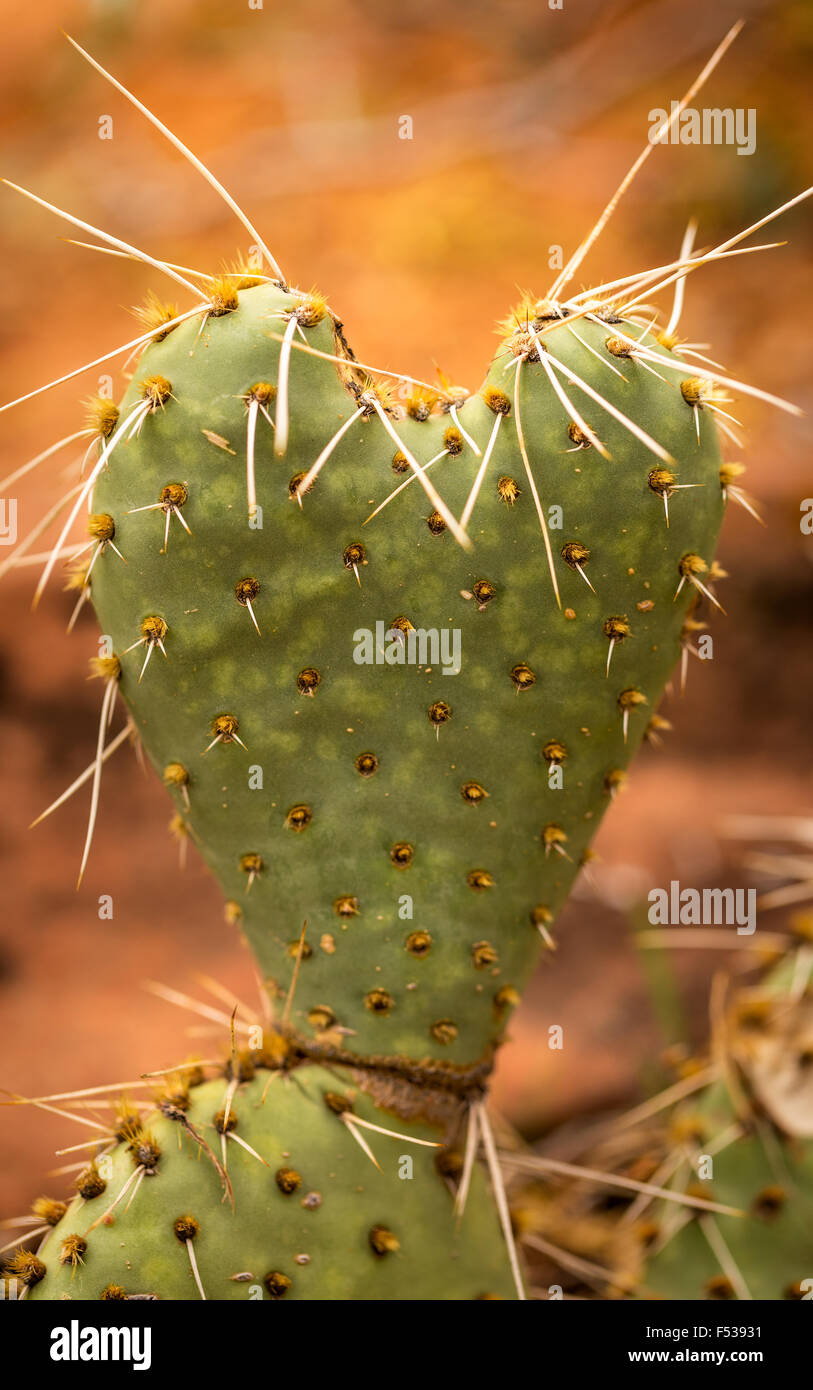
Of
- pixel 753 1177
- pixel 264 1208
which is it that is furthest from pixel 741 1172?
pixel 264 1208

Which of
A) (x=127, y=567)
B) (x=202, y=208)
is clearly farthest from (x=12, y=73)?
(x=127, y=567)

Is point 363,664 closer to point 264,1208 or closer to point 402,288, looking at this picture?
point 264,1208

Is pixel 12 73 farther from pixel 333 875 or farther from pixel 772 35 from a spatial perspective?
pixel 333 875

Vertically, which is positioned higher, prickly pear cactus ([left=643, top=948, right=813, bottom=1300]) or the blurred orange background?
the blurred orange background

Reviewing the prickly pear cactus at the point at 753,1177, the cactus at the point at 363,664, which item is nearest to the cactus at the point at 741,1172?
the prickly pear cactus at the point at 753,1177

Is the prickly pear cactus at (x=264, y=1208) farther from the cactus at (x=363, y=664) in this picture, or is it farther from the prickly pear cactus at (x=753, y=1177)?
the prickly pear cactus at (x=753, y=1177)

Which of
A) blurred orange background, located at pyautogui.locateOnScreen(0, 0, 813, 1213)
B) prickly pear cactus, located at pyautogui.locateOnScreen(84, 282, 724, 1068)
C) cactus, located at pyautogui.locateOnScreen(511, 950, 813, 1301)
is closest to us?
prickly pear cactus, located at pyautogui.locateOnScreen(84, 282, 724, 1068)

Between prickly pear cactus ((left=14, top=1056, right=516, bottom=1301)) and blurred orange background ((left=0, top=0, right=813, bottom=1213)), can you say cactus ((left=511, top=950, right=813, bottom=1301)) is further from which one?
blurred orange background ((left=0, top=0, right=813, bottom=1213))

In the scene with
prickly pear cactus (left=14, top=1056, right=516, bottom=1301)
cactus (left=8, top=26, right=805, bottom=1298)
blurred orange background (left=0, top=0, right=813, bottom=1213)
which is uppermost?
blurred orange background (left=0, top=0, right=813, bottom=1213)

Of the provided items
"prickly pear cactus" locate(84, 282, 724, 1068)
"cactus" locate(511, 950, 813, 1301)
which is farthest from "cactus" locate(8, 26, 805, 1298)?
"cactus" locate(511, 950, 813, 1301)
